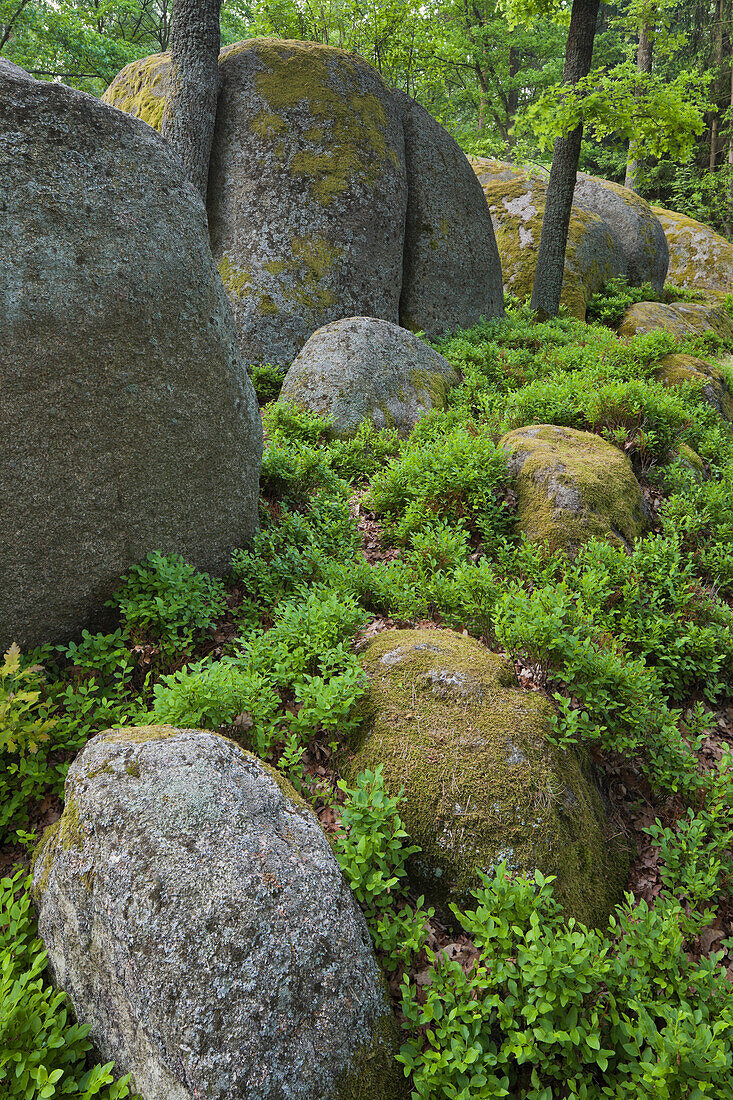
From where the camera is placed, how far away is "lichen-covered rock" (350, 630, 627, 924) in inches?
108

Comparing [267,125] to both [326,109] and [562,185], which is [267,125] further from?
[562,185]

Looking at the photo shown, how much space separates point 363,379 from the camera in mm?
7340

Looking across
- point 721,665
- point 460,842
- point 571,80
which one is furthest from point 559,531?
point 571,80

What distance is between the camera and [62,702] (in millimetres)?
3291

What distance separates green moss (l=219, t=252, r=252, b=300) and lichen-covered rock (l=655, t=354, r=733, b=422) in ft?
21.4

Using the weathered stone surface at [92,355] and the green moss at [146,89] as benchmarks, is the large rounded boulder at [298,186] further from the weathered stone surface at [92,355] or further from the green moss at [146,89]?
the weathered stone surface at [92,355]

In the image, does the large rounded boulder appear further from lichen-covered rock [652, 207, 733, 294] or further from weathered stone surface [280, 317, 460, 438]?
lichen-covered rock [652, 207, 733, 294]

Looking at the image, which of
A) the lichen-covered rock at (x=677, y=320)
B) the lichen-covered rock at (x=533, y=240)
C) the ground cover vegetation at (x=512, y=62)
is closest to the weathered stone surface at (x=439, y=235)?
the ground cover vegetation at (x=512, y=62)

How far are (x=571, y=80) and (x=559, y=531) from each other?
10824 millimetres

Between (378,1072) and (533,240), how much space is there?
1620cm

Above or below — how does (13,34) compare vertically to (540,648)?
above

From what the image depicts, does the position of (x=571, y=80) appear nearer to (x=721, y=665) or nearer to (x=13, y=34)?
(x=721, y=665)

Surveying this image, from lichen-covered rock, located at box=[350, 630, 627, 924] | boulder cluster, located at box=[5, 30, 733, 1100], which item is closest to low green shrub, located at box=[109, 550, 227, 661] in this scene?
boulder cluster, located at box=[5, 30, 733, 1100]

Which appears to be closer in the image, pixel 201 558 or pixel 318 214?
pixel 201 558
